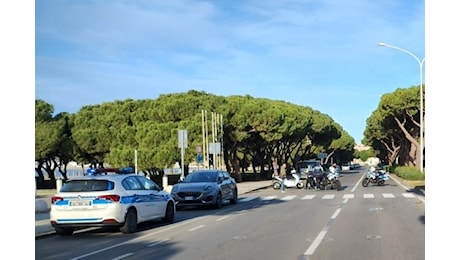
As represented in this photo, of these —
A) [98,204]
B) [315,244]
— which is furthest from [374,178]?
[315,244]

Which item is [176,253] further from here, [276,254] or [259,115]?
[259,115]

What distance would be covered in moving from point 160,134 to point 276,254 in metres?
37.9

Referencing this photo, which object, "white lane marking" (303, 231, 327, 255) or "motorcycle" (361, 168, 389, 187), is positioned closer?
"white lane marking" (303, 231, 327, 255)

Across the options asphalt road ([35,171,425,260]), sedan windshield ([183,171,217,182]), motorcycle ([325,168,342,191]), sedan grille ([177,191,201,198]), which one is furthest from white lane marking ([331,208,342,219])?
motorcycle ([325,168,342,191])

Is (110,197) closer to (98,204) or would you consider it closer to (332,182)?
(98,204)

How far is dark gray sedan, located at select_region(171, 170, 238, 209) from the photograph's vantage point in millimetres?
21500

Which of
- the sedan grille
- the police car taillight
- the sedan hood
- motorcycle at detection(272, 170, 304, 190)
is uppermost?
the police car taillight

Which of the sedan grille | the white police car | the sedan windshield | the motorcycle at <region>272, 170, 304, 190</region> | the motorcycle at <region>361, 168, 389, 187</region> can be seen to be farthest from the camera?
the motorcycle at <region>361, 168, 389, 187</region>

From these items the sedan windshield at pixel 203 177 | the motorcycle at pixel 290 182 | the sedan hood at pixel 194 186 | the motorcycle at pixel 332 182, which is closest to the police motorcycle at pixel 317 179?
the motorcycle at pixel 332 182

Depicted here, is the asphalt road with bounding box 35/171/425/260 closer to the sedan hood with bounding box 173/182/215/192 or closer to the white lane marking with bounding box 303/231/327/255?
the white lane marking with bounding box 303/231/327/255

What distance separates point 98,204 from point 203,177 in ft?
30.6

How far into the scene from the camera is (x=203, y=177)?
23297 millimetres
